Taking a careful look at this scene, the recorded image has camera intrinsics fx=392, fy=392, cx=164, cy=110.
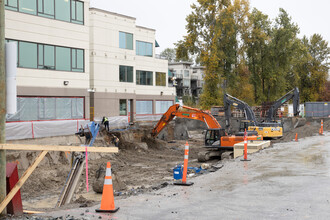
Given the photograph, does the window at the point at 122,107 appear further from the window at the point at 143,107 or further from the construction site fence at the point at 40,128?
the construction site fence at the point at 40,128

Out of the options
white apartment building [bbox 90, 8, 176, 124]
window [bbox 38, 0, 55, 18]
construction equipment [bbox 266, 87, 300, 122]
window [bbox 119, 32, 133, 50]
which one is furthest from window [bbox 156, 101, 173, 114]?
window [bbox 38, 0, 55, 18]

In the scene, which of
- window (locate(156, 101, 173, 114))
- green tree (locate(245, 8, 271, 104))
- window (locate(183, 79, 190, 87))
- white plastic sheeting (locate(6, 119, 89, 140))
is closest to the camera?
white plastic sheeting (locate(6, 119, 89, 140))

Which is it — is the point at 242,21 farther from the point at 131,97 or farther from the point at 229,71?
the point at 131,97

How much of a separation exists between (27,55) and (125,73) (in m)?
13.2

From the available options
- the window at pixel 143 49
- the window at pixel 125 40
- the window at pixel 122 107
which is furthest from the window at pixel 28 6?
the window at pixel 143 49

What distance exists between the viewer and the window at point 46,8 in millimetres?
30208

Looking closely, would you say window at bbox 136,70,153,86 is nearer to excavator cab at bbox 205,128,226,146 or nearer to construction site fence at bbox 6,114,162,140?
construction site fence at bbox 6,114,162,140

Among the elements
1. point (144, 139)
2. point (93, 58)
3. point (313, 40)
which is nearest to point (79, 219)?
point (144, 139)

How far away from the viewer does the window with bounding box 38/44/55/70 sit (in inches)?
1201

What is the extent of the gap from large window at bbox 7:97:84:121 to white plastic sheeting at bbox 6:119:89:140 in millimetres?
4251

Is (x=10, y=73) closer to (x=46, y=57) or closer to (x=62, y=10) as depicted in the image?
(x=46, y=57)

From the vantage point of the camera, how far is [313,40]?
76.8 meters

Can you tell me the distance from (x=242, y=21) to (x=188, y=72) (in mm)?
44138

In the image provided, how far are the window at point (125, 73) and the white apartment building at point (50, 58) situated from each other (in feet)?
21.6
